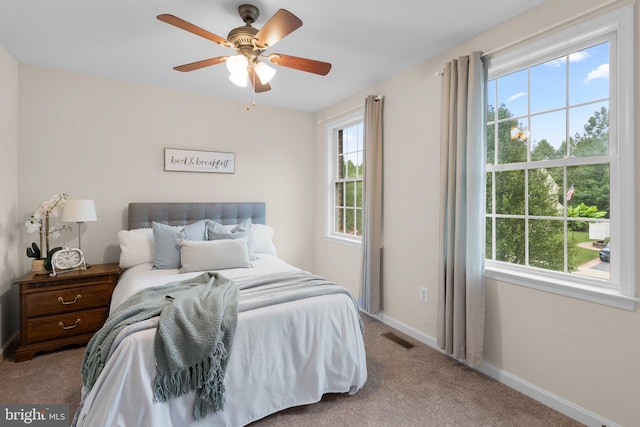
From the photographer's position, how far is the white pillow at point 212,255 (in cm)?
277

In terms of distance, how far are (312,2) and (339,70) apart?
108 centimetres

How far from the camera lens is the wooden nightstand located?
254 cm

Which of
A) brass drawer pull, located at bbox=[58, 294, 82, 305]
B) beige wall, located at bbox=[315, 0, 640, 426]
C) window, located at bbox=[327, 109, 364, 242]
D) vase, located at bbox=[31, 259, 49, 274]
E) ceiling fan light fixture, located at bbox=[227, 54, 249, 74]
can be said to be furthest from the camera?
window, located at bbox=[327, 109, 364, 242]

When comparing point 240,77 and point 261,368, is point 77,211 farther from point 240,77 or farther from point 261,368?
point 261,368

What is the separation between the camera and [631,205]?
5.50 ft

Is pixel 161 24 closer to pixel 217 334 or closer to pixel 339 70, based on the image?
pixel 339 70

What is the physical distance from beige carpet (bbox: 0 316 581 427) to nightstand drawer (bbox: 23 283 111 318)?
38cm

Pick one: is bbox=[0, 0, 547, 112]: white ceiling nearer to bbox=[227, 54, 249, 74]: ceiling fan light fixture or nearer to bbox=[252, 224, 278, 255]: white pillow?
bbox=[227, 54, 249, 74]: ceiling fan light fixture

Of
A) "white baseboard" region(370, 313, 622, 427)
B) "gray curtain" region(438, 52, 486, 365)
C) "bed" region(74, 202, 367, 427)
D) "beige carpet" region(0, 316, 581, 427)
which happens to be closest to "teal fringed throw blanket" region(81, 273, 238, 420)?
"bed" region(74, 202, 367, 427)

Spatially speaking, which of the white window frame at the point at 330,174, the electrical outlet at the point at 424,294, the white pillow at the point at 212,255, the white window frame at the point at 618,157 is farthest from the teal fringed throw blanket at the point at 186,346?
the white window frame at the point at 330,174

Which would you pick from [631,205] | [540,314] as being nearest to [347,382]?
[540,314]

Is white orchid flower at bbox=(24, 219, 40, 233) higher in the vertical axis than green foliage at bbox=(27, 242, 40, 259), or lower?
higher

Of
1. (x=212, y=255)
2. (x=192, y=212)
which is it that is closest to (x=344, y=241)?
(x=212, y=255)

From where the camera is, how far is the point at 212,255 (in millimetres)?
2818
